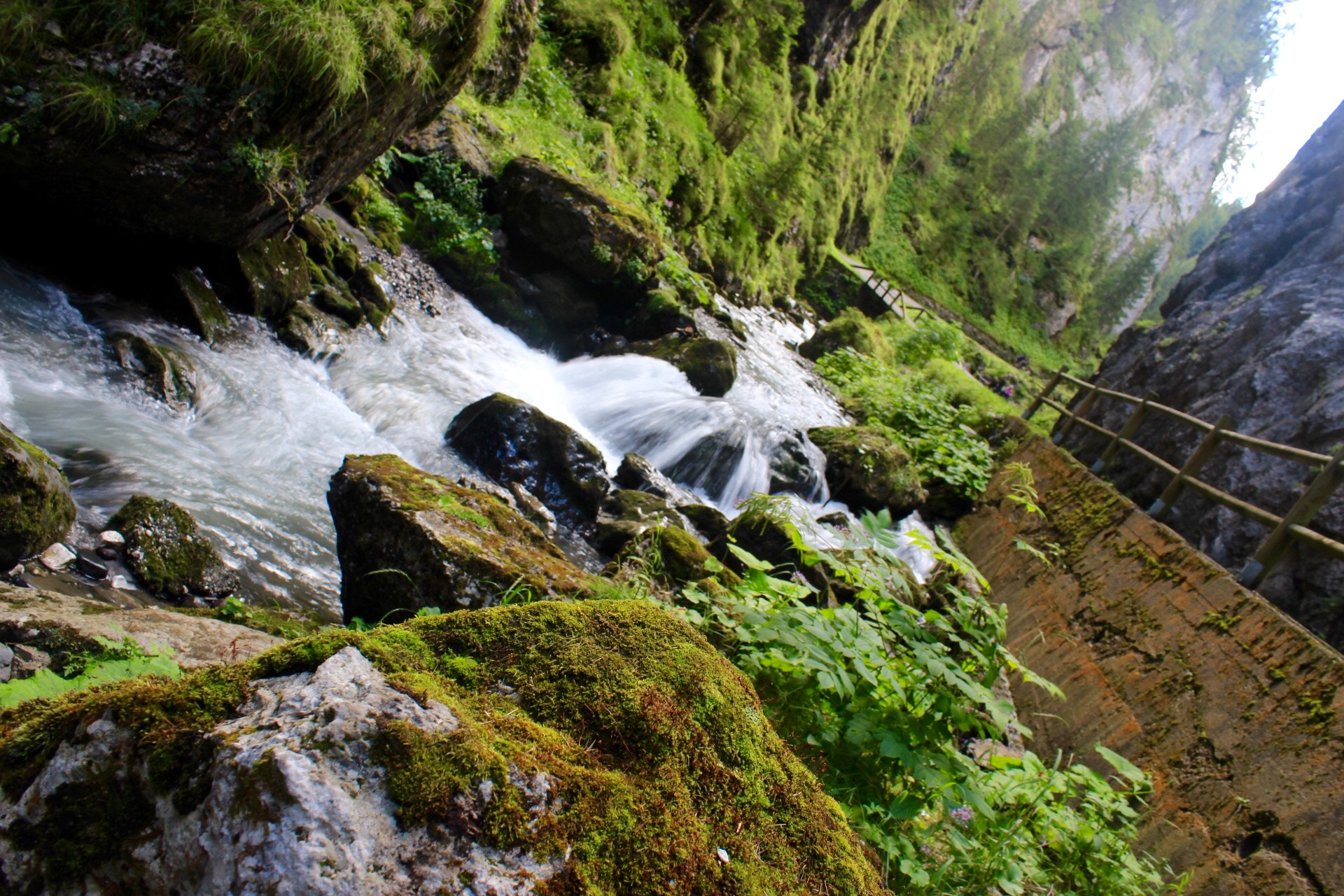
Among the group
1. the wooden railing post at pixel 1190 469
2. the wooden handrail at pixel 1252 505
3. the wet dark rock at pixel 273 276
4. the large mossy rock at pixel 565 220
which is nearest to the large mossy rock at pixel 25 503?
the wet dark rock at pixel 273 276

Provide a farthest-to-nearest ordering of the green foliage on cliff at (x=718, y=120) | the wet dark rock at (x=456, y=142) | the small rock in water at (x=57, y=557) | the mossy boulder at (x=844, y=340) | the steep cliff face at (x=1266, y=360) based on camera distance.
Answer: the mossy boulder at (x=844, y=340) → the green foliage on cliff at (x=718, y=120) → the wet dark rock at (x=456, y=142) → the steep cliff face at (x=1266, y=360) → the small rock in water at (x=57, y=557)

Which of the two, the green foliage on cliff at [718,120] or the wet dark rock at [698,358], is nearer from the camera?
the wet dark rock at [698,358]

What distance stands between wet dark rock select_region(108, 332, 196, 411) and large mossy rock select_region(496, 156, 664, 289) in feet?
18.9

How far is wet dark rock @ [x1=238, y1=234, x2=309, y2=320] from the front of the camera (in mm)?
6391

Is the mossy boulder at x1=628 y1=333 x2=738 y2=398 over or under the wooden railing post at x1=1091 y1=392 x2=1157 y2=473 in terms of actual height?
under

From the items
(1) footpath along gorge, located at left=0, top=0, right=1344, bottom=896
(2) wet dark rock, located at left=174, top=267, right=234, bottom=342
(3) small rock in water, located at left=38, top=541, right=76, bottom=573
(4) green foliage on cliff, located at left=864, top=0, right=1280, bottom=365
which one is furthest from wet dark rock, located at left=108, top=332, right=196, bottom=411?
(4) green foliage on cliff, located at left=864, top=0, right=1280, bottom=365

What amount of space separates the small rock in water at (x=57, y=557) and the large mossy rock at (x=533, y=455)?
3094 mm

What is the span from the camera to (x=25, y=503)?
126 inches

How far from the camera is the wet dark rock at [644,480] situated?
7.32 meters

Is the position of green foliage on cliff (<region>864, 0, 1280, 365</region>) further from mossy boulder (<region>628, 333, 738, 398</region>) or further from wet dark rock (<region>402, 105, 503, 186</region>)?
wet dark rock (<region>402, 105, 503, 186</region>)

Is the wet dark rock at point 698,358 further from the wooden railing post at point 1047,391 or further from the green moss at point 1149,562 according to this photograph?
the wooden railing post at point 1047,391

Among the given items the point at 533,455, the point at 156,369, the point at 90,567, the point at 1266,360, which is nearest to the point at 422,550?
the point at 90,567

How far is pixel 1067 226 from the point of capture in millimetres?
52062

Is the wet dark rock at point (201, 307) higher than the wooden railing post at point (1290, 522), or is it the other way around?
the wooden railing post at point (1290, 522)
